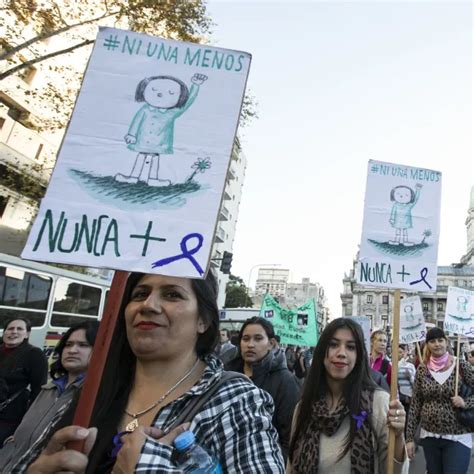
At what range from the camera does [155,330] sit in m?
1.67

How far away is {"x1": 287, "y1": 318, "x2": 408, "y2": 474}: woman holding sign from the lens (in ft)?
8.86

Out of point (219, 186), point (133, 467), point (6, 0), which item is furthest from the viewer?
point (6, 0)

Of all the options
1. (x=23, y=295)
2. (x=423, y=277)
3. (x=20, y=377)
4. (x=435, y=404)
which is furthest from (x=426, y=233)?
(x=23, y=295)

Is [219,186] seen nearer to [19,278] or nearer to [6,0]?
[19,278]

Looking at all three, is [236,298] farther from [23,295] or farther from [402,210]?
[402,210]

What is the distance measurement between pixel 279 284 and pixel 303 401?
169 meters

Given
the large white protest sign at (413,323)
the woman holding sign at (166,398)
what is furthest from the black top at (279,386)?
the large white protest sign at (413,323)

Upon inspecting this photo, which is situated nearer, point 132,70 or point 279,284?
point 132,70

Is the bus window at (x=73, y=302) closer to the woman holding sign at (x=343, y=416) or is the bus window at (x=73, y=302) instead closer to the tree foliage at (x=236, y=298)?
the woman holding sign at (x=343, y=416)

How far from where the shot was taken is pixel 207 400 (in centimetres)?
153

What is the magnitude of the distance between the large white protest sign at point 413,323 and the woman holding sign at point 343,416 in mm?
6560

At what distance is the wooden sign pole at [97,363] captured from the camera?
137cm

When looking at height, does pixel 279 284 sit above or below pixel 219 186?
above

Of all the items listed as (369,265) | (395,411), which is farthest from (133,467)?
(369,265)
